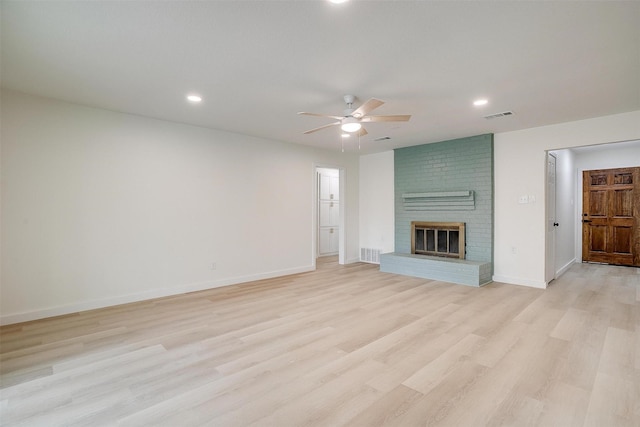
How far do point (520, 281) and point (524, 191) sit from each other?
1.56 metres

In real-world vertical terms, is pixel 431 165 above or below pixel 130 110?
below

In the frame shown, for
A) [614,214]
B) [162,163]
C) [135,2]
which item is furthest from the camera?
[614,214]

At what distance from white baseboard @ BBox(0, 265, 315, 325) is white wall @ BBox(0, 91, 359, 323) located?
13 mm

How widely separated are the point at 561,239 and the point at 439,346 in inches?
201

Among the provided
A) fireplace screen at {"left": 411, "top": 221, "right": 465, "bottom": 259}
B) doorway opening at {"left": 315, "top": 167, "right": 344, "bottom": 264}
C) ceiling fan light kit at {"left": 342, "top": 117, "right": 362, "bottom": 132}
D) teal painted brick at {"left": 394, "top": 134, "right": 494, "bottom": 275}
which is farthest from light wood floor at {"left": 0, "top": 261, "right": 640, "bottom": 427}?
doorway opening at {"left": 315, "top": 167, "right": 344, "bottom": 264}

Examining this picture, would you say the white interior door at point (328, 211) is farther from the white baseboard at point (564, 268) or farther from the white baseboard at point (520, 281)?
the white baseboard at point (564, 268)

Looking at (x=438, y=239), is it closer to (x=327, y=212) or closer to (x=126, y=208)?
(x=327, y=212)

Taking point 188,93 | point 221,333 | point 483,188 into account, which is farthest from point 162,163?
point 483,188

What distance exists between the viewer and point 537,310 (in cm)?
386

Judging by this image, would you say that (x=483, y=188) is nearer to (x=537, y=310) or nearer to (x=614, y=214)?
(x=537, y=310)

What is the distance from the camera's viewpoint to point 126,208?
14.0 feet

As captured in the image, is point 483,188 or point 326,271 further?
point 326,271

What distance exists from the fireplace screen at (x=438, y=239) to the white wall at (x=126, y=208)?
2742 mm

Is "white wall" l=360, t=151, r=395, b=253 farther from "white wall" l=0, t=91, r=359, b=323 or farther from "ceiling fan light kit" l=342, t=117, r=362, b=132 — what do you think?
"ceiling fan light kit" l=342, t=117, r=362, b=132
